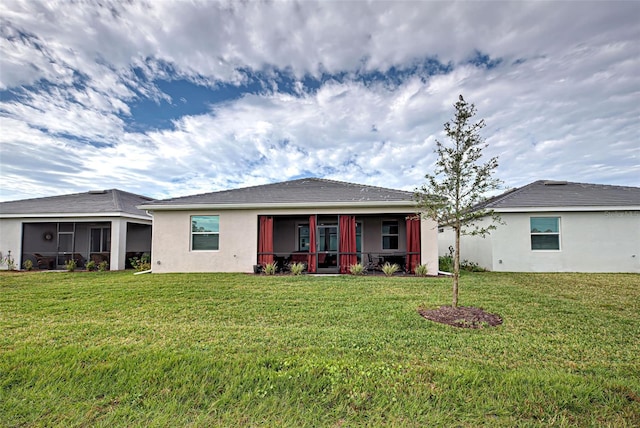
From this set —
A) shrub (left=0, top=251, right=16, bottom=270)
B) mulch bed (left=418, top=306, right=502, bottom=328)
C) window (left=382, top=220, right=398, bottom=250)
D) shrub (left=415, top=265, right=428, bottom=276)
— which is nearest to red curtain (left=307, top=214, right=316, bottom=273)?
shrub (left=415, top=265, right=428, bottom=276)

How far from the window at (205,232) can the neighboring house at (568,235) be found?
441 inches

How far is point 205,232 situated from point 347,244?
5.70 m

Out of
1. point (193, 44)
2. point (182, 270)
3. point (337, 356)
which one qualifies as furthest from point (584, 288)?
point (193, 44)

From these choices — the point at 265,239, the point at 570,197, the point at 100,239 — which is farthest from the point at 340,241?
the point at 100,239

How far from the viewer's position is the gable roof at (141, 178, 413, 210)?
1112cm

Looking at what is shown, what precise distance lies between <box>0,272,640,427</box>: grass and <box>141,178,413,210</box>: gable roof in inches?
198

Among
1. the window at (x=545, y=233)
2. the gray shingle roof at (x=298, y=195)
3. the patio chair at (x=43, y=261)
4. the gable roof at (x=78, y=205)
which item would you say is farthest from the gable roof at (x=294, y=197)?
the patio chair at (x=43, y=261)

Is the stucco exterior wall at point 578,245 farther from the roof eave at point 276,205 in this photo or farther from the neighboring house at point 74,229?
the neighboring house at point 74,229

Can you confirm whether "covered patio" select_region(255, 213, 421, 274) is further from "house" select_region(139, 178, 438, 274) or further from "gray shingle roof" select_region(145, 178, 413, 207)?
"gray shingle roof" select_region(145, 178, 413, 207)

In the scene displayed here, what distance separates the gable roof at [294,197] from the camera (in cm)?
1112

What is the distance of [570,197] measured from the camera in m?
12.6

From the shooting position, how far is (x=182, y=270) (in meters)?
11.7

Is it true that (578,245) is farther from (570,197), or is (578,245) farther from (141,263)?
(141,263)

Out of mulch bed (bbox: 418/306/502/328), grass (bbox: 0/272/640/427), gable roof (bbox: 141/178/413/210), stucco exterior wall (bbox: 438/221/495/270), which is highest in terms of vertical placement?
gable roof (bbox: 141/178/413/210)
